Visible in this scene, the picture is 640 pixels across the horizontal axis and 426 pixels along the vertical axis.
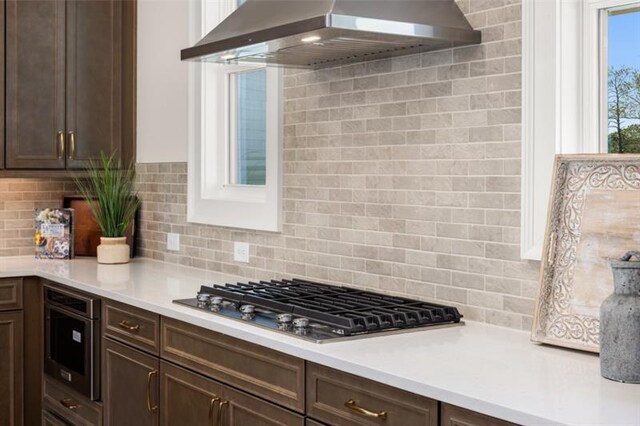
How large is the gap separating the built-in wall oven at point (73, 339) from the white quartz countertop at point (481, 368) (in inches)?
24.3

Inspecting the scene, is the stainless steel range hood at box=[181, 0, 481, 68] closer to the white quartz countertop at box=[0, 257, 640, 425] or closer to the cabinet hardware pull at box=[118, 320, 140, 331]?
the white quartz countertop at box=[0, 257, 640, 425]

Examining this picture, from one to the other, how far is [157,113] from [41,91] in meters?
0.60

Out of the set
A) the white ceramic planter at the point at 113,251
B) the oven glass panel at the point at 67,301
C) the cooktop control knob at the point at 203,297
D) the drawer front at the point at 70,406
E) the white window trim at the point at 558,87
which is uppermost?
the white window trim at the point at 558,87

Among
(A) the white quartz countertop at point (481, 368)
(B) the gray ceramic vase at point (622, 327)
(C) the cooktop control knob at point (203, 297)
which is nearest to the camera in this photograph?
(A) the white quartz countertop at point (481, 368)

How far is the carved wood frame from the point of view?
7.47ft

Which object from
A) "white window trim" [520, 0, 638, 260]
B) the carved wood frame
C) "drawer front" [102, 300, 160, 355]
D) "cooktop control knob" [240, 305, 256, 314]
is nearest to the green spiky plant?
"drawer front" [102, 300, 160, 355]

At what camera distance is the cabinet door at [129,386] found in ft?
10.7

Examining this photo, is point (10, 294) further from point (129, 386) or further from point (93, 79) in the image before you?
point (93, 79)

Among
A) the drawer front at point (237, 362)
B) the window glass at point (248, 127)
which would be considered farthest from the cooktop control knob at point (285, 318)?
the window glass at point (248, 127)

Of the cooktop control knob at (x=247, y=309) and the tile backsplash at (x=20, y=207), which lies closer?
the cooktop control knob at (x=247, y=309)

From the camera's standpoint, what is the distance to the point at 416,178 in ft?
9.77

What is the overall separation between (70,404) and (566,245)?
97.8 inches

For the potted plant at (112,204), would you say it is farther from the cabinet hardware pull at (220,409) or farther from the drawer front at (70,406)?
the cabinet hardware pull at (220,409)

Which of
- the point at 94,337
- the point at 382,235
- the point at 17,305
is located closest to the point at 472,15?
the point at 382,235
